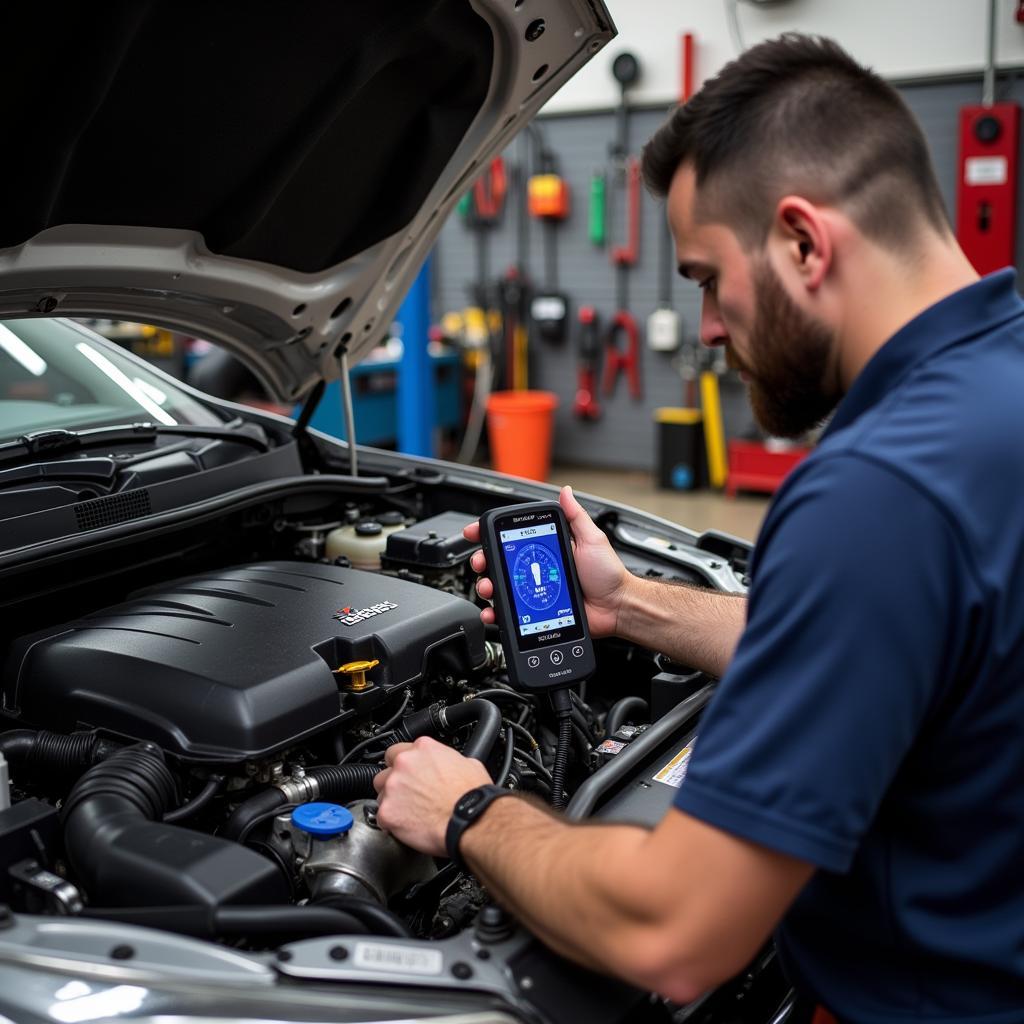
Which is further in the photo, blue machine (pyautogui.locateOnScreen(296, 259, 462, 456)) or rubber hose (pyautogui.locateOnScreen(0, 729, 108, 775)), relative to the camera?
blue machine (pyautogui.locateOnScreen(296, 259, 462, 456))

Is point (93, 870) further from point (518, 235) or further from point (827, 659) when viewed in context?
point (518, 235)

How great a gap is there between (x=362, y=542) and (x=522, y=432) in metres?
5.07

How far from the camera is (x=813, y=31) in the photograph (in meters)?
6.38

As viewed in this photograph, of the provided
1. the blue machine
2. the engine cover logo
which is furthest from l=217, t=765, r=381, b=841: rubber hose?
the blue machine

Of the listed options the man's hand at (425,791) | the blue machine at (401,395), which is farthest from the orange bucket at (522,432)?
the man's hand at (425,791)

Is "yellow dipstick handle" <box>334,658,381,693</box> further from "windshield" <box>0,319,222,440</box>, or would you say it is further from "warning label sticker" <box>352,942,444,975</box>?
"windshield" <box>0,319,222,440</box>

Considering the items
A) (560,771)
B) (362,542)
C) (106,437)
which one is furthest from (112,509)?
(560,771)

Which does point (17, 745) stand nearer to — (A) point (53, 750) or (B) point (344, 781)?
(A) point (53, 750)

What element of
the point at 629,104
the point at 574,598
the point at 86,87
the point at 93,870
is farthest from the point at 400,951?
the point at 629,104

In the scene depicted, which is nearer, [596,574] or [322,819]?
[322,819]

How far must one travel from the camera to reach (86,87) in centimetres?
148

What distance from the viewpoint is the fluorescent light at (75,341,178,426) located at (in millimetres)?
2367

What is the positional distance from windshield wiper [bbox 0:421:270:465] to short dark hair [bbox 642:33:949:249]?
132 centimetres

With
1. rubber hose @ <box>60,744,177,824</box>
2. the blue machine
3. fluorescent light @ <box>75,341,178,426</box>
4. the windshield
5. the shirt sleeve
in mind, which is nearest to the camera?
the shirt sleeve
